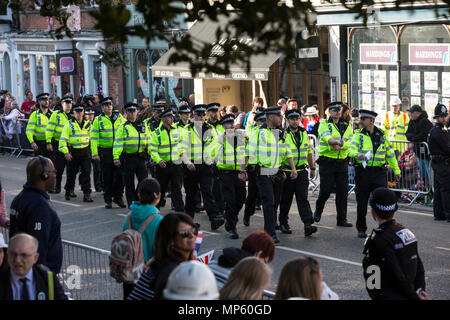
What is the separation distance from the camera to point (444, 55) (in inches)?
781

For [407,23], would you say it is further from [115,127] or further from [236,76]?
[115,127]

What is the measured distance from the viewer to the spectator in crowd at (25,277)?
623 centimetres

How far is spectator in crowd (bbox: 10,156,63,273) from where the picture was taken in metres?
7.62

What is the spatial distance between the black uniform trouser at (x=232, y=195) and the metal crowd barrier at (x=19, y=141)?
12958mm

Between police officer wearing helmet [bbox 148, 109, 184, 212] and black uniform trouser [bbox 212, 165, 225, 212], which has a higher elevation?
police officer wearing helmet [bbox 148, 109, 184, 212]

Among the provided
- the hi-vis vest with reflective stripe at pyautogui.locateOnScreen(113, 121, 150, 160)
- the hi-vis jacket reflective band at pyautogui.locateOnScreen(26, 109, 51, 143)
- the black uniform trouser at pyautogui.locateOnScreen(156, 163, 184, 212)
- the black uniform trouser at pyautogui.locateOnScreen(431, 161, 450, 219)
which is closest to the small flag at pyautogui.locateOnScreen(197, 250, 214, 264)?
the black uniform trouser at pyautogui.locateOnScreen(156, 163, 184, 212)

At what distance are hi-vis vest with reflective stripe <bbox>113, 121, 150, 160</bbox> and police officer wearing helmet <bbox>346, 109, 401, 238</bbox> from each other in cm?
428

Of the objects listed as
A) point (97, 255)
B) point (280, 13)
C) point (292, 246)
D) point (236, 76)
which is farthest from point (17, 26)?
point (280, 13)

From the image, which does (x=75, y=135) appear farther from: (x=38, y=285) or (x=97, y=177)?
(x=38, y=285)

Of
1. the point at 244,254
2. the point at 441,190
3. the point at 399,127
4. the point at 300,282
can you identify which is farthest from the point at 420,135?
the point at 300,282

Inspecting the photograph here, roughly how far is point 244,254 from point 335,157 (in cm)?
755

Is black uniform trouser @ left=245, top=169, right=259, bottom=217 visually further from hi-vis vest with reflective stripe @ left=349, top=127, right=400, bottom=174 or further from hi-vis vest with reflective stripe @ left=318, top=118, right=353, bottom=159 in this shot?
hi-vis vest with reflective stripe @ left=349, top=127, right=400, bottom=174
